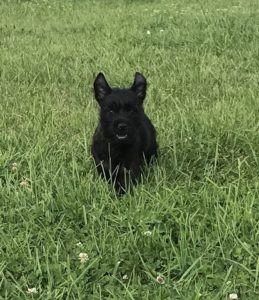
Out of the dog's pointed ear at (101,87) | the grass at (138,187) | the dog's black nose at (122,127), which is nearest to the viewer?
the grass at (138,187)

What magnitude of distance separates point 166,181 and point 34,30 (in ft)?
23.7

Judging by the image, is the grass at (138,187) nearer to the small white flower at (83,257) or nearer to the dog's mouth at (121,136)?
the small white flower at (83,257)

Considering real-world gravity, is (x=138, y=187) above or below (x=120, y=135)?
below

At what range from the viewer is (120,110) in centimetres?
395

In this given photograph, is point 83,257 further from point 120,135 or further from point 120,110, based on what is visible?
point 120,110

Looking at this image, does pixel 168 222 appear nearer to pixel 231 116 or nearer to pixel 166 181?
pixel 166 181

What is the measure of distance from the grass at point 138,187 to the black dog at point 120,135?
0.50 ft

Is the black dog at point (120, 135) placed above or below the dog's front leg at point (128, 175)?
above

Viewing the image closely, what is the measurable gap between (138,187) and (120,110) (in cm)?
59

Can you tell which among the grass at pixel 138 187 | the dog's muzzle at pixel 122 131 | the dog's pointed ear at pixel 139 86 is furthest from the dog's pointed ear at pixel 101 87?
the grass at pixel 138 187

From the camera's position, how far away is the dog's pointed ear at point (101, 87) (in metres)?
4.07

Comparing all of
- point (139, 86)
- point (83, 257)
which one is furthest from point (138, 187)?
point (83, 257)

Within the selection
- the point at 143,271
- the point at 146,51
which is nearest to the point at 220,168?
the point at 143,271

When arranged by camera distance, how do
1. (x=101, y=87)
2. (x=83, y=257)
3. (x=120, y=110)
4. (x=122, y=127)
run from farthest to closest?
(x=101, y=87), (x=120, y=110), (x=122, y=127), (x=83, y=257)
